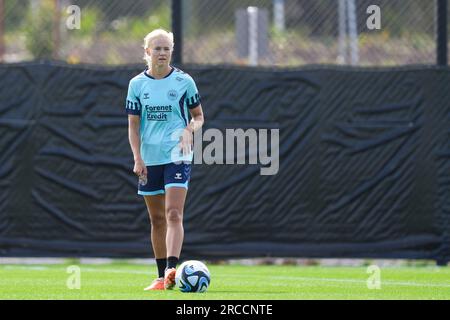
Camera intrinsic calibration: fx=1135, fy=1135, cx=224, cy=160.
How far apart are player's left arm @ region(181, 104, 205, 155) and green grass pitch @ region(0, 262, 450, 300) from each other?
1201mm

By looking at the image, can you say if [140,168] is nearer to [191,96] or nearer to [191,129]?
[191,129]

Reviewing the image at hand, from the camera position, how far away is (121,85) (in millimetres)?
13398

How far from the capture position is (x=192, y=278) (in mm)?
8906

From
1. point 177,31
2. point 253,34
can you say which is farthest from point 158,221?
point 253,34

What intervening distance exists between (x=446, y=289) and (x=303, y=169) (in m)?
3.91

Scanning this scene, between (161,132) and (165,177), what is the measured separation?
387 millimetres

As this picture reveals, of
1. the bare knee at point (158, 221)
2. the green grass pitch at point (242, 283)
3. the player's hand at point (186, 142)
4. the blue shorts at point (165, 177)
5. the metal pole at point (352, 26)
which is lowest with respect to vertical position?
the green grass pitch at point (242, 283)

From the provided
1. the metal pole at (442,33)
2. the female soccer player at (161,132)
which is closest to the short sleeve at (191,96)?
the female soccer player at (161,132)

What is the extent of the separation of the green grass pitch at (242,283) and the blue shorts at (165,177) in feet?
2.77

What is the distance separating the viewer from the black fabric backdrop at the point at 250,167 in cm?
1324

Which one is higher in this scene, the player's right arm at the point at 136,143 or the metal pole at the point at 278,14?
the metal pole at the point at 278,14

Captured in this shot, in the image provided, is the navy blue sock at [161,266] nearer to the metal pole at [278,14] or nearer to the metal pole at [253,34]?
the metal pole at [253,34]
